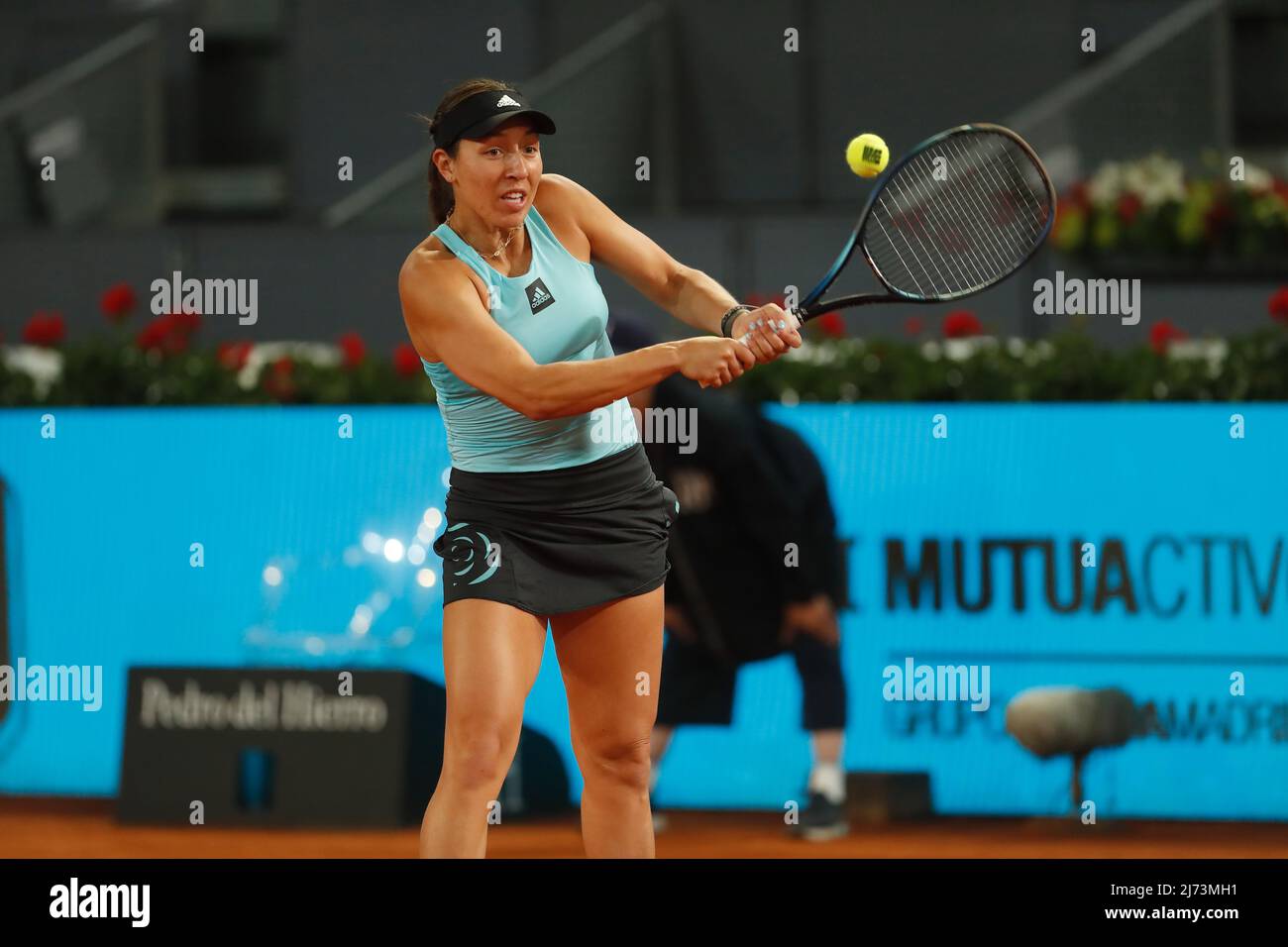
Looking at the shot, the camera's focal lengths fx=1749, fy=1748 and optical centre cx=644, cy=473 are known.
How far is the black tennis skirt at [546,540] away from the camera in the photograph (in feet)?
10.1

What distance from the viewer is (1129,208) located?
27.3 feet

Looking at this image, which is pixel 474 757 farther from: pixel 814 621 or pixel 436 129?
pixel 814 621

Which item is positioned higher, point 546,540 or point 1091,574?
point 546,540

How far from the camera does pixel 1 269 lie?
373 inches

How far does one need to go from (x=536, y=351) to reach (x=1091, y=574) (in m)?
2.50

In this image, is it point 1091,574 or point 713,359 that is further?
point 1091,574

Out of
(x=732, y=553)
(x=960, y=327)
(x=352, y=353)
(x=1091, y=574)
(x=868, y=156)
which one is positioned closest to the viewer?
(x=868, y=156)

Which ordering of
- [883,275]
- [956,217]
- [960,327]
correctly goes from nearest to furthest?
[883,275]
[956,217]
[960,327]

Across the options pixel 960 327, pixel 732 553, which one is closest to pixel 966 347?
pixel 960 327

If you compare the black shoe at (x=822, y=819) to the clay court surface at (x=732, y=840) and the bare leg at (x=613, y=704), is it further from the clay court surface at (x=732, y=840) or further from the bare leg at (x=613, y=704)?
the bare leg at (x=613, y=704)

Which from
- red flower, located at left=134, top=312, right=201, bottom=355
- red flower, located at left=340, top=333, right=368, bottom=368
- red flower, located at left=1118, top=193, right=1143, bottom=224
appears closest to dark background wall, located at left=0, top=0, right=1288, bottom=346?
red flower, located at left=1118, top=193, right=1143, bottom=224

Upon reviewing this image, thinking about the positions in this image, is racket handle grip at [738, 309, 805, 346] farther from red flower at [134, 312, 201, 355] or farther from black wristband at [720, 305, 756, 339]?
red flower at [134, 312, 201, 355]

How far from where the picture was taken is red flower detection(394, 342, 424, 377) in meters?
5.77

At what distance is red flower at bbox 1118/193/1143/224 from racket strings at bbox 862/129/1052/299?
15.7 ft
